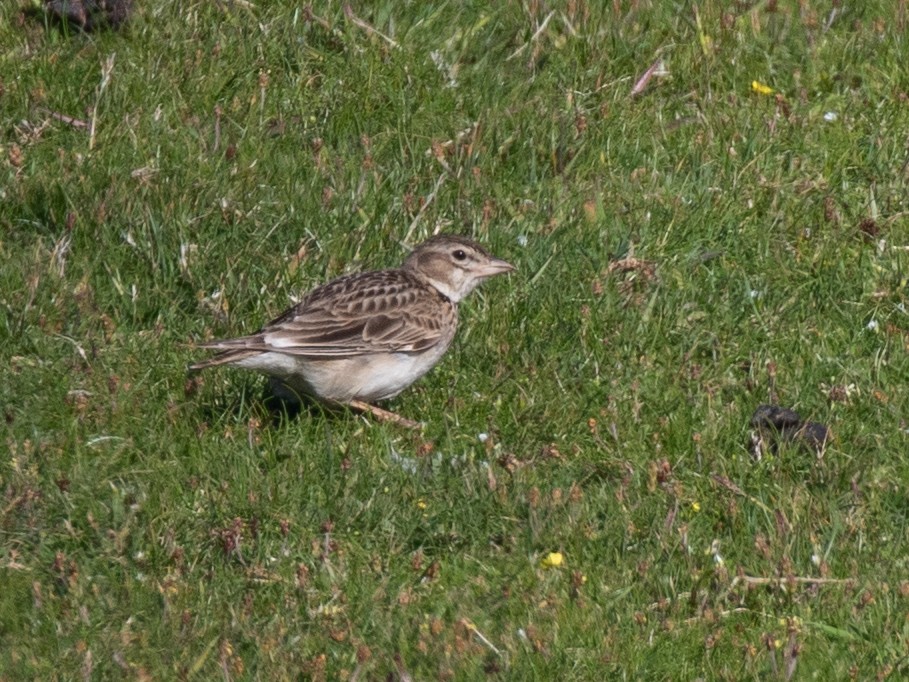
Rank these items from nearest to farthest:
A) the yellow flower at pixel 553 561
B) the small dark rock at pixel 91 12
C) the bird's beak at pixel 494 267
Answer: the yellow flower at pixel 553 561, the bird's beak at pixel 494 267, the small dark rock at pixel 91 12

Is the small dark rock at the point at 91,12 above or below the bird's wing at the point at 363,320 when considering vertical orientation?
above

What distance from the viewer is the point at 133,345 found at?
9250 mm

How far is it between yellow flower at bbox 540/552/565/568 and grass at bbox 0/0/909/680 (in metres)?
0.02

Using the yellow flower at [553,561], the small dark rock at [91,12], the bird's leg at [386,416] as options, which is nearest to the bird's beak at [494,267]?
the bird's leg at [386,416]

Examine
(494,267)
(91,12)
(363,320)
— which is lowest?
(363,320)

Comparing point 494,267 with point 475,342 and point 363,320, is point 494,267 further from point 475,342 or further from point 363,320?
point 363,320

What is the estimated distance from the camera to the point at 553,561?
7.71 metres

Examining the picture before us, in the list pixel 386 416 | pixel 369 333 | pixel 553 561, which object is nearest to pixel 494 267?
pixel 369 333

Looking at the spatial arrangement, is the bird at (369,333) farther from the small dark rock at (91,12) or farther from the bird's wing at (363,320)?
the small dark rock at (91,12)

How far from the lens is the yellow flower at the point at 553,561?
770cm

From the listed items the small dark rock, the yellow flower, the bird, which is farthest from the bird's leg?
the small dark rock

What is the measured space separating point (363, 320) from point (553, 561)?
2.20 m

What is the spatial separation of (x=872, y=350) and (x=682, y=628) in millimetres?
2801

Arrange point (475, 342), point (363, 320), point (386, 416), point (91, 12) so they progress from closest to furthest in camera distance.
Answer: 1. point (386, 416)
2. point (363, 320)
3. point (475, 342)
4. point (91, 12)
